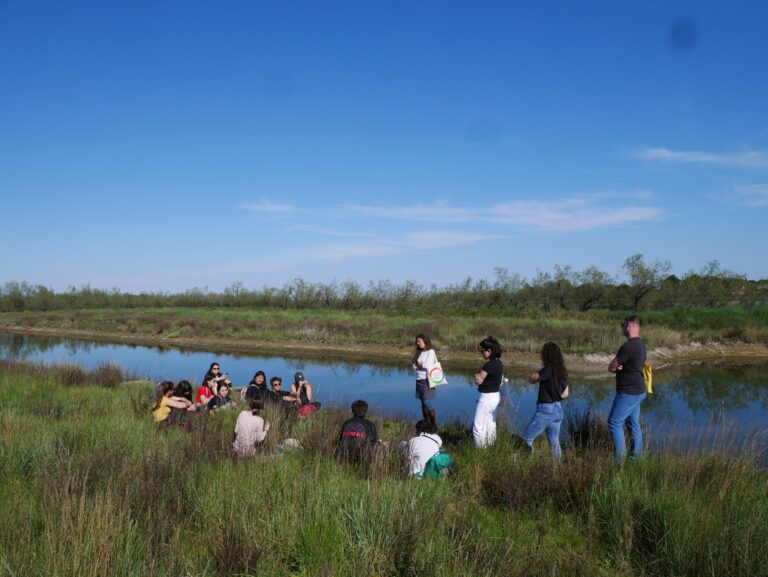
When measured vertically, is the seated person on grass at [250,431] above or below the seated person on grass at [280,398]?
above

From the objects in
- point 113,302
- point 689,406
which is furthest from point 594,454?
point 113,302

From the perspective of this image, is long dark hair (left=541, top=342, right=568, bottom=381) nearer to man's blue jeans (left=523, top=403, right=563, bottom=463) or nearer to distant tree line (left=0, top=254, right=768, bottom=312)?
man's blue jeans (left=523, top=403, right=563, bottom=463)

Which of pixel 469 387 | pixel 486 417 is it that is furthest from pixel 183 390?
pixel 469 387

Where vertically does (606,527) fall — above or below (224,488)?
below

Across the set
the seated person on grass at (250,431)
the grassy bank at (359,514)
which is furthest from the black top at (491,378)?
the seated person on grass at (250,431)

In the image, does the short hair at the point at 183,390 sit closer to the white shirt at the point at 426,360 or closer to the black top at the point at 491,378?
the white shirt at the point at 426,360

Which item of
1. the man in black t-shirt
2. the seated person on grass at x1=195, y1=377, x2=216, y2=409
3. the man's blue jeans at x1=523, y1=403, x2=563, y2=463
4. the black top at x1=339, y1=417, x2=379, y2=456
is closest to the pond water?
the man in black t-shirt

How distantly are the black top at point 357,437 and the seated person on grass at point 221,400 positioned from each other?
442cm

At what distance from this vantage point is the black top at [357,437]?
6152mm

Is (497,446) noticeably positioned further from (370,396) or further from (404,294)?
(404,294)

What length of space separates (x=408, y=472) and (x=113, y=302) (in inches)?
3018

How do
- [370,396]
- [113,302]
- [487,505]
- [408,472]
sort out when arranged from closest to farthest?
[487,505] → [408,472] → [370,396] → [113,302]

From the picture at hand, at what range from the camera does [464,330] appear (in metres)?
29.7

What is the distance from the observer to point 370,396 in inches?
647
